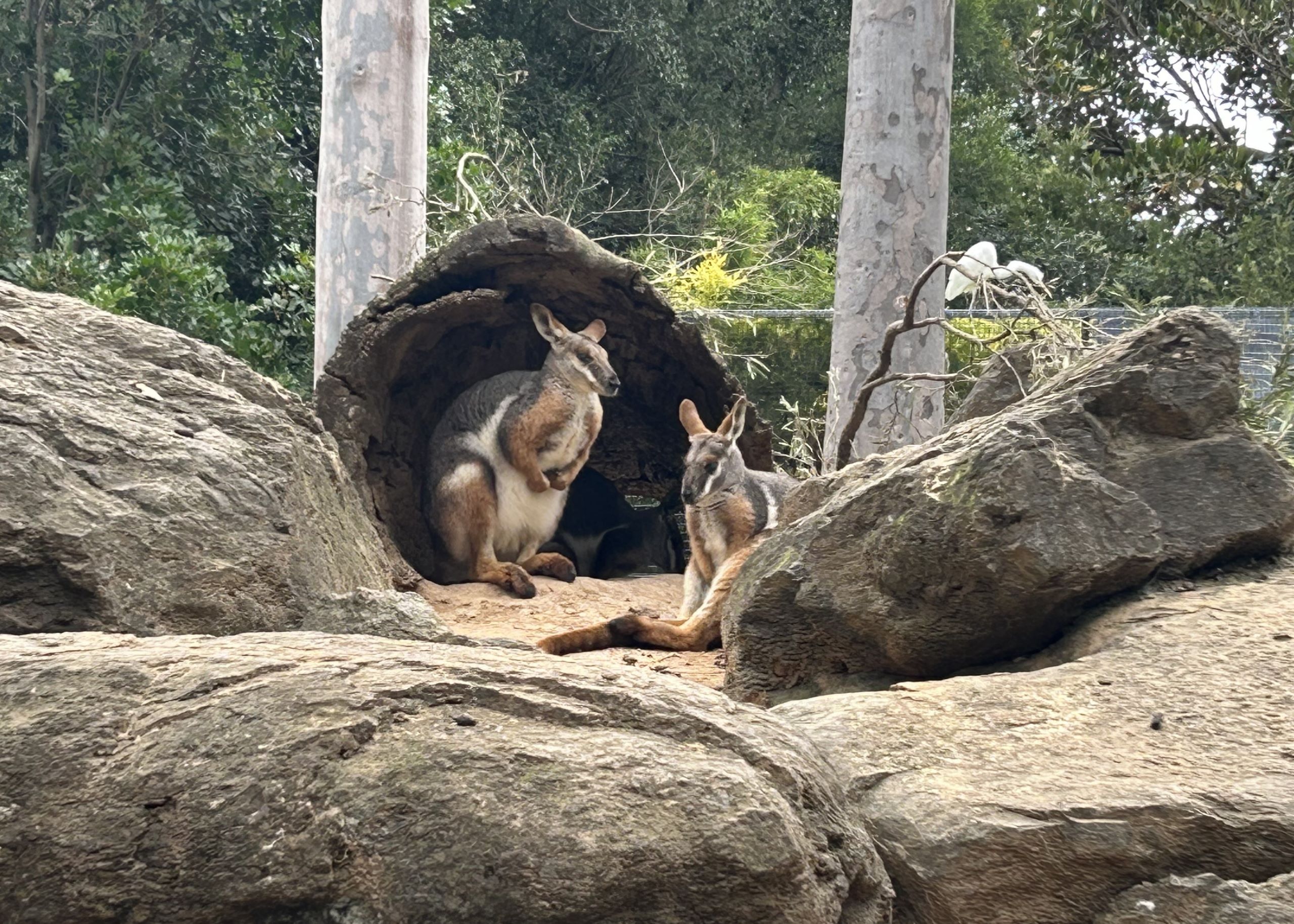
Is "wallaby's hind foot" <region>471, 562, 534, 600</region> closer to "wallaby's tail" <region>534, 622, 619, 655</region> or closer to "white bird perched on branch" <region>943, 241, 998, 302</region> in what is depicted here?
"wallaby's tail" <region>534, 622, 619, 655</region>

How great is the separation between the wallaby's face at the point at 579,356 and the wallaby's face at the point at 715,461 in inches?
38.0

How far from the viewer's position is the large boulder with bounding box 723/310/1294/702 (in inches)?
160

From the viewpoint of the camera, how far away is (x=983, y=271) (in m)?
7.24

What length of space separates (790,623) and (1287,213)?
11154 mm

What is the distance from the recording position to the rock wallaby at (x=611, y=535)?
8938 millimetres

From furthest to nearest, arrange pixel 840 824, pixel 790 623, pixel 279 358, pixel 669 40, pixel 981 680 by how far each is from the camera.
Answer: pixel 669 40, pixel 279 358, pixel 790 623, pixel 981 680, pixel 840 824

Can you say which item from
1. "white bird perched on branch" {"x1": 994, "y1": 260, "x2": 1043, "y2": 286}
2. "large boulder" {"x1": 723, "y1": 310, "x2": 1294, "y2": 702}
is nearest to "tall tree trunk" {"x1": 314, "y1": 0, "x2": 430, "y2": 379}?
"white bird perched on branch" {"x1": 994, "y1": 260, "x2": 1043, "y2": 286}

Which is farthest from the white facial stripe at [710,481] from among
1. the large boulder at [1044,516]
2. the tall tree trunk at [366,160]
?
the tall tree trunk at [366,160]

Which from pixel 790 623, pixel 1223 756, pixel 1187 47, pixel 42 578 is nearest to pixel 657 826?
pixel 1223 756

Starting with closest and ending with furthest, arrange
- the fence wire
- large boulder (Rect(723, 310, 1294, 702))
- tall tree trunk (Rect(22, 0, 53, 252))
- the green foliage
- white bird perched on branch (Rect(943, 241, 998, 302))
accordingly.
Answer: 1. large boulder (Rect(723, 310, 1294, 702))
2. the fence wire
3. the green foliage
4. white bird perched on branch (Rect(943, 241, 998, 302))
5. tall tree trunk (Rect(22, 0, 53, 252))

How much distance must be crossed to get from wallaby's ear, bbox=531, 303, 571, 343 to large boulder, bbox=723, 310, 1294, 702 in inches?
135

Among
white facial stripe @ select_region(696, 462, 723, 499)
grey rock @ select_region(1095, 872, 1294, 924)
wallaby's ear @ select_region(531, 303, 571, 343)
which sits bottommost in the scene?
grey rock @ select_region(1095, 872, 1294, 924)

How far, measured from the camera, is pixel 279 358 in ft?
39.2

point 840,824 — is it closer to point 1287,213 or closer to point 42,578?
point 42,578
